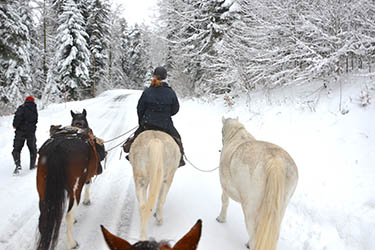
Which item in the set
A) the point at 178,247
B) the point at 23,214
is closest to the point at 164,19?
the point at 23,214

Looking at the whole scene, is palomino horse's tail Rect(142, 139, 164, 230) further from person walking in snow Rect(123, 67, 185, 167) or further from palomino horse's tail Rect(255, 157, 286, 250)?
palomino horse's tail Rect(255, 157, 286, 250)

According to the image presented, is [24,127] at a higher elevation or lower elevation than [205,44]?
lower

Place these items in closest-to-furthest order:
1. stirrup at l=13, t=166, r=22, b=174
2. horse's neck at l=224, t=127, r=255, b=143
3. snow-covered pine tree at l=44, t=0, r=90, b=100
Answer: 1. horse's neck at l=224, t=127, r=255, b=143
2. stirrup at l=13, t=166, r=22, b=174
3. snow-covered pine tree at l=44, t=0, r=90, b=100

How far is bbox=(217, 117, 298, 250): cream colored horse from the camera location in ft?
7.59

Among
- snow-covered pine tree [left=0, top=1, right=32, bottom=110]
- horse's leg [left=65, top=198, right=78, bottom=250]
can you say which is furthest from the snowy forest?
horse's leg [left=65, top=198, right=78, bottom=250]

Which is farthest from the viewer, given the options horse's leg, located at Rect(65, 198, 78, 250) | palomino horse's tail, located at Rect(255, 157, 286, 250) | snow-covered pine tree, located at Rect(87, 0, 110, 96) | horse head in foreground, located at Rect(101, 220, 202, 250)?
snow-covered pine tree, located at Rect(87, 0, 110, 96)

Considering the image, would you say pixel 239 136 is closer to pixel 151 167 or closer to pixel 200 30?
pixel 151 167

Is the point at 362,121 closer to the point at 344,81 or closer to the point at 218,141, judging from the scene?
the point at 344,81

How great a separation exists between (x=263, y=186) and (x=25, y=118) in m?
6.29

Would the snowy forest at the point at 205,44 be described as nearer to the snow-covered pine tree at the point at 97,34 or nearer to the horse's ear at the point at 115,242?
the snow-covered pine tree at the point at 97,34

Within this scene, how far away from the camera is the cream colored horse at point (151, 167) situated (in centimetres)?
304

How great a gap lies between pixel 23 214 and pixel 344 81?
27.2 feet

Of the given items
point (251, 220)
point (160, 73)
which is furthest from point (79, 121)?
point (251, 220)

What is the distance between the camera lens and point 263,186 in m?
2.41
